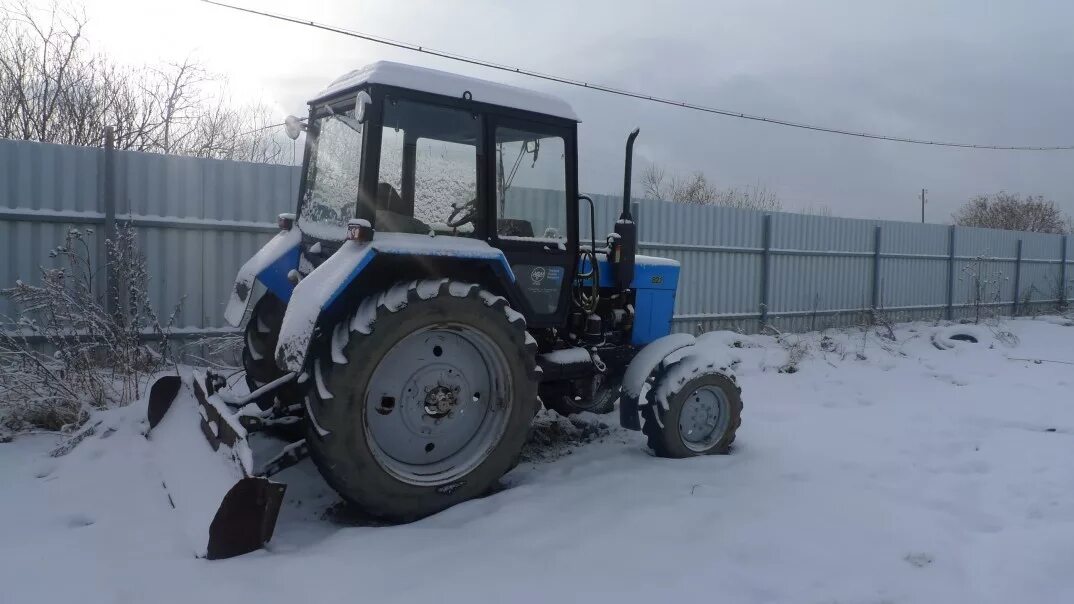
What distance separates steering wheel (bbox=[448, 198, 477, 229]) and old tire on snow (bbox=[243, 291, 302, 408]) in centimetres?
143

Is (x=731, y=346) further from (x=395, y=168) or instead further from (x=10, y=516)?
(x=10, y=516)

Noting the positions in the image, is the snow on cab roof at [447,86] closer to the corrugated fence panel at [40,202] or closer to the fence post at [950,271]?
the corrugated fence panel at [40,202]

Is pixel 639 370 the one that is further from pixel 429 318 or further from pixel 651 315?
pixel 429 318

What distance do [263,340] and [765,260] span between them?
9.82m

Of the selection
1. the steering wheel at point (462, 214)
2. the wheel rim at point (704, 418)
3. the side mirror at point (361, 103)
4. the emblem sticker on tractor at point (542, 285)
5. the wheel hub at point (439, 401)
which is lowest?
the wheel rim at point (704, 418)

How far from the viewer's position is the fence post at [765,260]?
500 inches

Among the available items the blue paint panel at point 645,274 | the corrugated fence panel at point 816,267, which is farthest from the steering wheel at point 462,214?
the corrugated fence panel at point 816,267

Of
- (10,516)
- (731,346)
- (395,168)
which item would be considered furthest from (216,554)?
(731,346)

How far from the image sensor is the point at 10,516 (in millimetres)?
3619

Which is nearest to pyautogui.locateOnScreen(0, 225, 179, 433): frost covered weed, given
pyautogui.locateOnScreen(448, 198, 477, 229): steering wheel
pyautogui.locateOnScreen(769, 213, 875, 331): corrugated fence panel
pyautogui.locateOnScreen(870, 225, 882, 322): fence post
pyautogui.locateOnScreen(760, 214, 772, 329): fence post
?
pyautogui.locateOnScreen(448, 198, 477, 229): steering wheel

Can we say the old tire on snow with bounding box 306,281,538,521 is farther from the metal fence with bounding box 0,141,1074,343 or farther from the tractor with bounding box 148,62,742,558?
the metal fence with bounding box 0,141,1074,343

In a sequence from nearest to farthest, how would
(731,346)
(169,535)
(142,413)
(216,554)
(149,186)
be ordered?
(216,554)
(169,535)
(142,413)
(149,186)
(731,346)

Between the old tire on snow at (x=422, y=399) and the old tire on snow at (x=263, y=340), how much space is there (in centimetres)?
136

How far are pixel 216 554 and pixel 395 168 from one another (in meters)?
2.11
